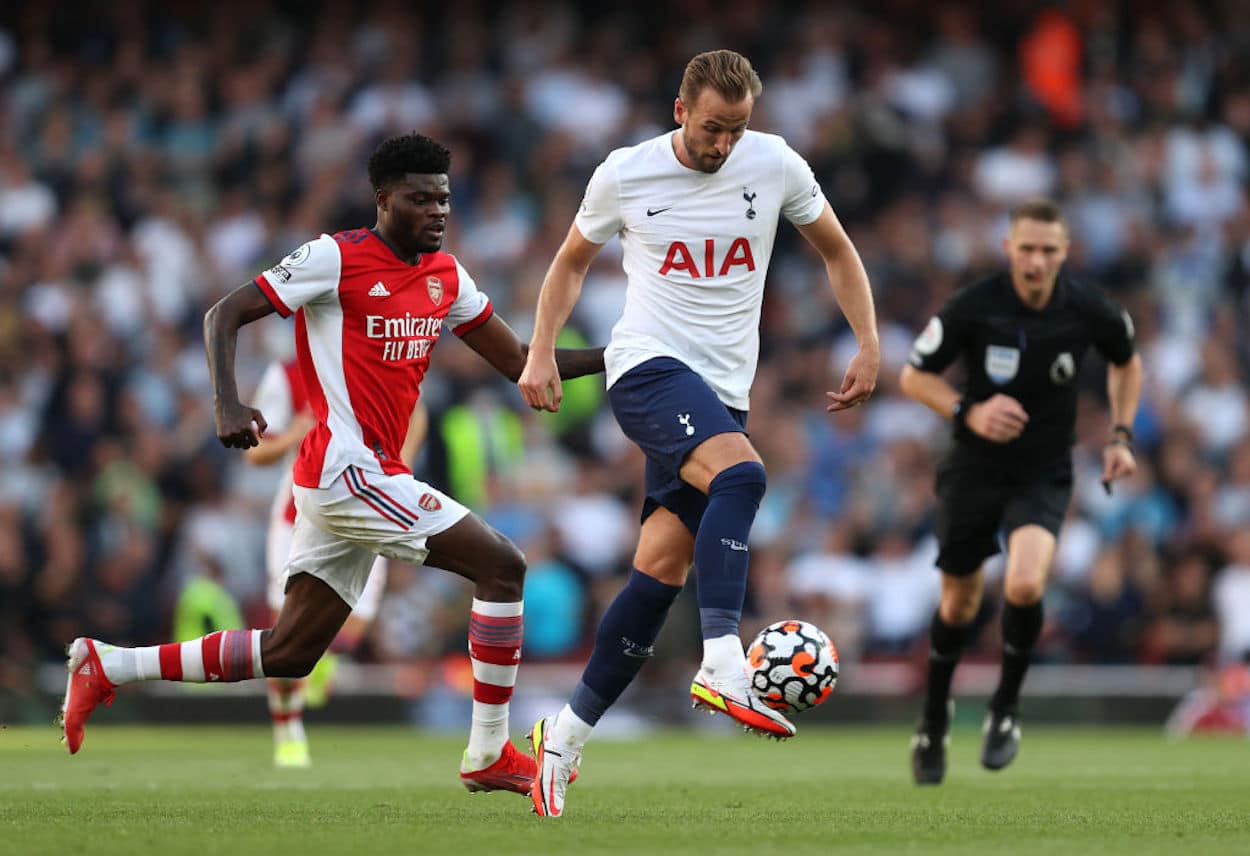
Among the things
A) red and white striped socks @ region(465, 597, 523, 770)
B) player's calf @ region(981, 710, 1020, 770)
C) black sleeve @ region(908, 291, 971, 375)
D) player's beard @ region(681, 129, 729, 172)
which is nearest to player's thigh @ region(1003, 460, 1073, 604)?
player's calf @ region(981, 710, 1020, 770)

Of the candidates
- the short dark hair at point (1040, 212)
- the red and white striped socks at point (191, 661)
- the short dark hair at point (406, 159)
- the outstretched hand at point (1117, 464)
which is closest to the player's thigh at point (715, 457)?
the short dark hair at point (406, 159)

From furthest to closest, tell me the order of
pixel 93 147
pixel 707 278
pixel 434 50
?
pixel 434 50 < pixel 93 147 < pixel 707 278

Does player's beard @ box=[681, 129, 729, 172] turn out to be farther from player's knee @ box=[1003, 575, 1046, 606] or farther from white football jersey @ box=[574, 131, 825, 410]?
player's knee @ box=[1003, 575, 1046, 606]

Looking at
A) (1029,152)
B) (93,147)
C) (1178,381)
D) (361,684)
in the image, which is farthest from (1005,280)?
(93,147)

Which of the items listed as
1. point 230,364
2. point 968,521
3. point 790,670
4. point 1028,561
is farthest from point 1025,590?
point 230,364

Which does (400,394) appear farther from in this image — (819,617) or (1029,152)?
(1029,152)

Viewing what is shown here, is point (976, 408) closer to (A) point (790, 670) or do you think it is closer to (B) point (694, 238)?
(B) point (694, 238)

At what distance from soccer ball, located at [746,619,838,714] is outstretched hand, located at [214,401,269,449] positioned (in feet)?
6.21

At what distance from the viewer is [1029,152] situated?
2002 cm

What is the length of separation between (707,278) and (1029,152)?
43.3 feet

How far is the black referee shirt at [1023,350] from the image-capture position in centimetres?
995

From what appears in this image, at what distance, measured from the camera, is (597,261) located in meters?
18.2

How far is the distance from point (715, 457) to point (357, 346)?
1.51 meters

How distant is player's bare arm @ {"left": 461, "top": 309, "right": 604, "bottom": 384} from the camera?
8.06m
